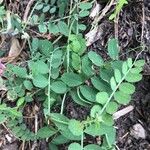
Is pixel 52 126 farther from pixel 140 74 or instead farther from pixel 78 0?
pixel 78 0

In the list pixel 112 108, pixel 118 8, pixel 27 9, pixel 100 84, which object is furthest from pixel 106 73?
pixel 27 9

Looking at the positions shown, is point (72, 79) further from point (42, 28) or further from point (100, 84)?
point (42, 28)

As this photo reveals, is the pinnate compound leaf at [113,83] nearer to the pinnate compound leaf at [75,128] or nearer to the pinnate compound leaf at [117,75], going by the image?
the pinnate compound leaf at [117,75]

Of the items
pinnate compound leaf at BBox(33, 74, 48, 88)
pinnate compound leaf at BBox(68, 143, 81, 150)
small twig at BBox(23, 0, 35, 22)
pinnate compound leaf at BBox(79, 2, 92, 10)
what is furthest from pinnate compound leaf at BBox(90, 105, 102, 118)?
small twig at BBox(23, 0, 35, 22)

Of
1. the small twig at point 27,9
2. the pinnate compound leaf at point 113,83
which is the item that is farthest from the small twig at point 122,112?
the small twig at point 27,9

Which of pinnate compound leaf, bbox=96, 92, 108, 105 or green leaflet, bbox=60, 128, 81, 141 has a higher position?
pinnate compound leaf, bbox=96, 92, 108, 105

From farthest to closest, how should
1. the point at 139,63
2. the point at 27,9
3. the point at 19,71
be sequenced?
the point at 27,9 < the point at 19,71 < the point at 139,63

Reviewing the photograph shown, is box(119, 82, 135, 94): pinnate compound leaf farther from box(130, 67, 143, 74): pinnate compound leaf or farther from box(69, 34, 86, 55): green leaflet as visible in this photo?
box(69, 34, 86, 55): green leaflet

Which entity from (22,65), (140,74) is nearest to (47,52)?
(22,65)
